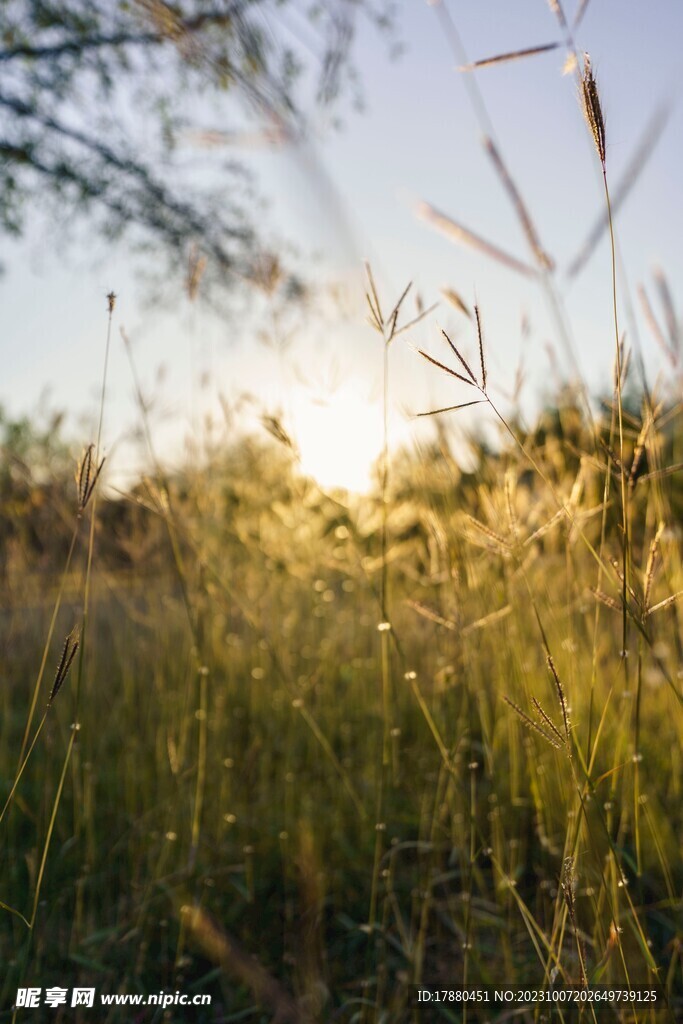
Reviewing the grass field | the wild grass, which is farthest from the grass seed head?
the grass field

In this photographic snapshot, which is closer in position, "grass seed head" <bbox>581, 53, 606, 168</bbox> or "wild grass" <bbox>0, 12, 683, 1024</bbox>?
"grass seed head" <bbox>581, 53, 606, 168</bbox>

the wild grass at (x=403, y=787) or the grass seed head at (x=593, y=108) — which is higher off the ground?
the grass seed head at (x=593, y=108)

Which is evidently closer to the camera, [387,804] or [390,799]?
[387,804]

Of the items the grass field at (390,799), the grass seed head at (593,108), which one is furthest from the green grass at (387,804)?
the grass seed head at (593,108)

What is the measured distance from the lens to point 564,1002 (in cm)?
110

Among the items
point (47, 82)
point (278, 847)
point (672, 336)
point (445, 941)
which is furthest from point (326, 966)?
point (47, 82)

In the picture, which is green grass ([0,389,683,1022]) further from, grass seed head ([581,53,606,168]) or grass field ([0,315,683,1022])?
grass seed head ([581,53,606,168])

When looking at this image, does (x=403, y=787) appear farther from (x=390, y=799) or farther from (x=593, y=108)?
(x=593, y=108)

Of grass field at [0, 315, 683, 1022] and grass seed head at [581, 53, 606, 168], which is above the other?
grass seed head at [581, 53, 606, 168]

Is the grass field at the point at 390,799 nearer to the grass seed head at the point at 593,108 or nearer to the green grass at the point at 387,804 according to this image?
the green grass at the point at 387,804

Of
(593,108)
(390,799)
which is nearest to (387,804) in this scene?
(390,799)

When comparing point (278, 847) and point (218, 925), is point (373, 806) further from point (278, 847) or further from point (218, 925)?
point (218, 925)

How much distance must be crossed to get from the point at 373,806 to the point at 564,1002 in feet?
2.25

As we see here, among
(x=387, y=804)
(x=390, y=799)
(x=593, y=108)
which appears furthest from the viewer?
(x=390, y=799)
